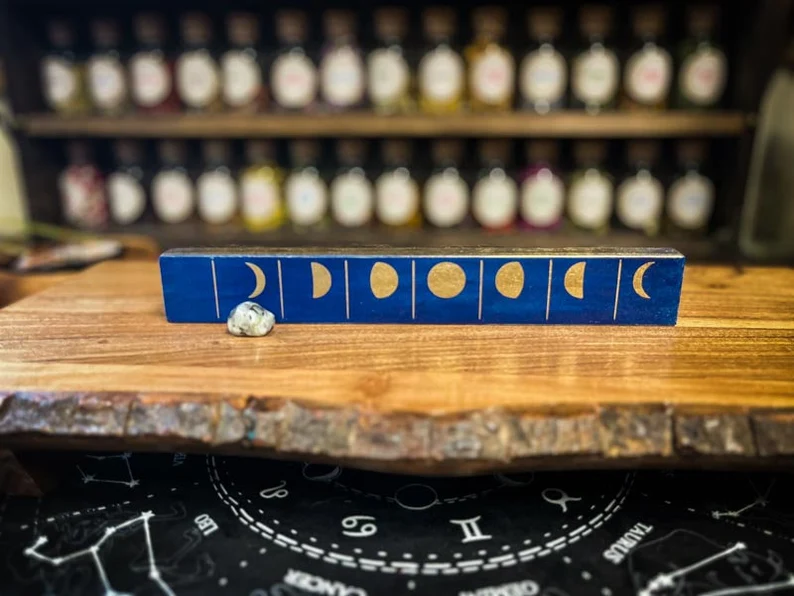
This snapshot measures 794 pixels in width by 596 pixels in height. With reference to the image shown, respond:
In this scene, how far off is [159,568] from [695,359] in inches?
18.4

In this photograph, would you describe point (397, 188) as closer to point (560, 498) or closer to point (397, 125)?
point (397, 125)

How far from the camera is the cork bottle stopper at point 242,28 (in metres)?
1.21

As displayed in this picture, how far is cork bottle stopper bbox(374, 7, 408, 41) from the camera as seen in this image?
1.19m

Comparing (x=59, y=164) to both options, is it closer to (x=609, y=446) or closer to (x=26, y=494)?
(x=26, y=494)

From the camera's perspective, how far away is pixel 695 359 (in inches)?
22.3

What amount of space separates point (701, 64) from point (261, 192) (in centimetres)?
85

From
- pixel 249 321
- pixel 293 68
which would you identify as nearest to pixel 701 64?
pixel 293 68

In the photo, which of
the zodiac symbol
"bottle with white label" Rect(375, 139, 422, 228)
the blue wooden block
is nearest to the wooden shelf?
"bottle with white label" Rect(375, 139, 422, 228)

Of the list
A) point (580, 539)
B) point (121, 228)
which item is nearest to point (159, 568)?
point (580, 539)

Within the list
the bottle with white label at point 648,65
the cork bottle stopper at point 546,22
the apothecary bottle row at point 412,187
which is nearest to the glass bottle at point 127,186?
the apothecary bottle row at point 412,187

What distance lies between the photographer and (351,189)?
1.27 metres

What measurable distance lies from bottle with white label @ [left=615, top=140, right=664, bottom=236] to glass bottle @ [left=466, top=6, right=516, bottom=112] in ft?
0.87

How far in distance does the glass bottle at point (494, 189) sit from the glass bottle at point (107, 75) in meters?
0.73

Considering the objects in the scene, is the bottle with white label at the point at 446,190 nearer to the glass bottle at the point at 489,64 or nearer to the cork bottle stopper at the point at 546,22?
the glass bottle at the point at 489,64
